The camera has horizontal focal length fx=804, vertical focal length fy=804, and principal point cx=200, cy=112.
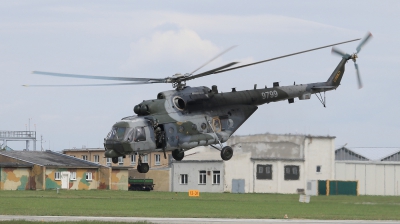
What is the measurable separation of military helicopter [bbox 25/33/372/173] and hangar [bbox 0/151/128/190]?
60111 millimetres

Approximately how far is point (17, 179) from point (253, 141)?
32.4m

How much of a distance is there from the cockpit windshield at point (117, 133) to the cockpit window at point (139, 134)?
27.1 inches

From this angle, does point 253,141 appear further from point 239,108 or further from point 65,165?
point 239,108

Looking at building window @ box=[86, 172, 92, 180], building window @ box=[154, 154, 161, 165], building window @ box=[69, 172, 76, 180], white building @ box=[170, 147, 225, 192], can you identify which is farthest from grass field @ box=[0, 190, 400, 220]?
building window @ box=[154, 154, 161, 165]

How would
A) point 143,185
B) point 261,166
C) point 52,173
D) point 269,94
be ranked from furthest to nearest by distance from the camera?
point 143,185 → point 261,166 → point 52,173 → point 269,94

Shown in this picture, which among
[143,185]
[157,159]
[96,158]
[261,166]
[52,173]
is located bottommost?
[143,185]

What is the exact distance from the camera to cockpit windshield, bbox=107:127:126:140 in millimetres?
42188

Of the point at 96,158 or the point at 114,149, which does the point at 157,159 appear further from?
the point at 114,149

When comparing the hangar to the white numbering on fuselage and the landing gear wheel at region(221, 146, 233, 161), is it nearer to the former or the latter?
the white numbering on fuselage

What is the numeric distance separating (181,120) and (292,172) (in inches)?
2637

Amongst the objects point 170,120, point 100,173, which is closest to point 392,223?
point 170,120

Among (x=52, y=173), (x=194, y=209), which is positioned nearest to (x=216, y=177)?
(x=52, y=173)

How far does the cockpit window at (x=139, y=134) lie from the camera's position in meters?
42.2

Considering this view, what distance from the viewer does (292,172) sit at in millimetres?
108562
